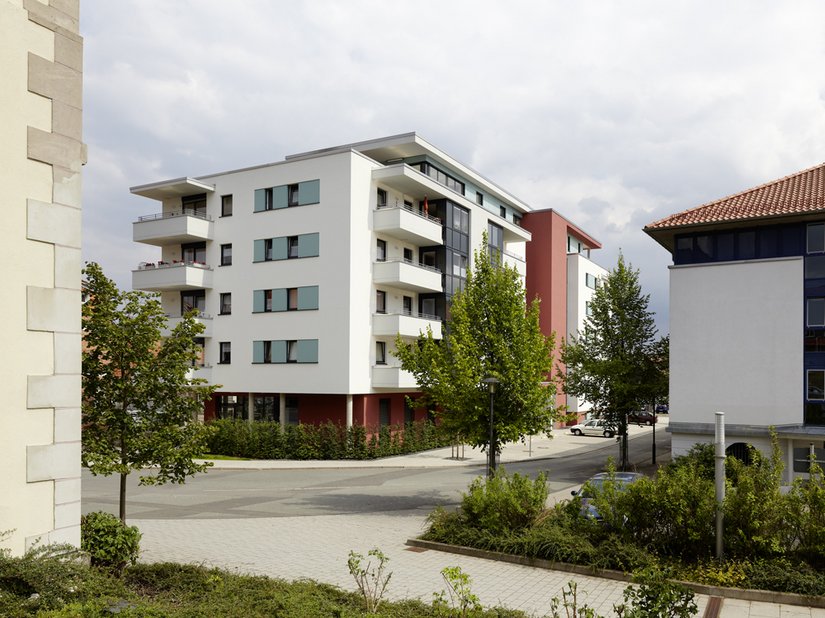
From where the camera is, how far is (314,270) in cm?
3597

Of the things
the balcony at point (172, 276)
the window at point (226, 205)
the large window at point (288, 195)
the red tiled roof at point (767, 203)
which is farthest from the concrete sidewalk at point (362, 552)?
the window at point (226, 205)

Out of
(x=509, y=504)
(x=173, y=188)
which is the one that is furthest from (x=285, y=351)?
(x=509, y=504)

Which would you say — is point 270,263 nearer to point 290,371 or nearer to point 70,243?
point 290,371

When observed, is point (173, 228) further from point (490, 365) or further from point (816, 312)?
point (816, 312)

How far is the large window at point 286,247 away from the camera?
118 ft

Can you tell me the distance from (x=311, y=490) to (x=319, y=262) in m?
13.8

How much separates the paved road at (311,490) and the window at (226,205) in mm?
14903

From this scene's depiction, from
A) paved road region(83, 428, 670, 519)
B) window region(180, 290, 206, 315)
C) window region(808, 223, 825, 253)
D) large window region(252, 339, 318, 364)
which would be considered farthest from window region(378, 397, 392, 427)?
window region(808, 223, 825, 253)

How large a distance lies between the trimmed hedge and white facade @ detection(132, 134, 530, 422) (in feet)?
6.44

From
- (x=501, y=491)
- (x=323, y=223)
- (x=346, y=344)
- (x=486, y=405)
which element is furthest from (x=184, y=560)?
(x=323, y=223)

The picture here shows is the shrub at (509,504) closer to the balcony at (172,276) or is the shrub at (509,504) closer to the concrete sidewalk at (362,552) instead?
the concrete sidewalk at (362,552)

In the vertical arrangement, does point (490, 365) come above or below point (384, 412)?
above

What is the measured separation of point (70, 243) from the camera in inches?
386

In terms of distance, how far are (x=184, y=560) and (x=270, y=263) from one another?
79.4ft
